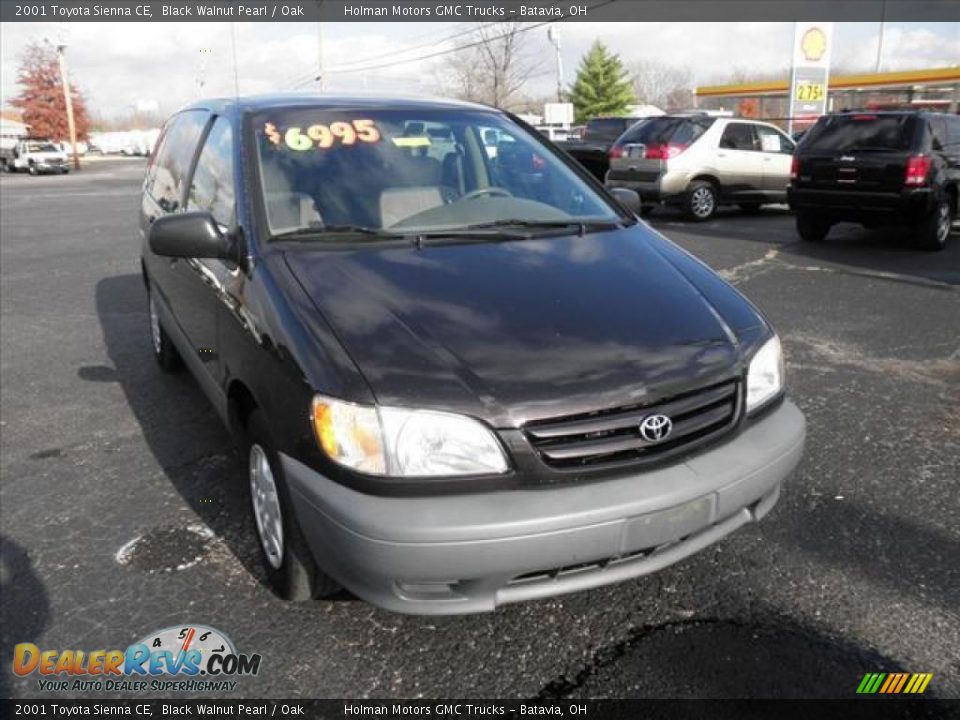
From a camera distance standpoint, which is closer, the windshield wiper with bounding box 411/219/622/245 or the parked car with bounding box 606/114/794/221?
the windshield wiper with bounding box 411/219/622/245

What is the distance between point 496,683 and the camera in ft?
7.39

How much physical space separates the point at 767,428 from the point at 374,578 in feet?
4.39

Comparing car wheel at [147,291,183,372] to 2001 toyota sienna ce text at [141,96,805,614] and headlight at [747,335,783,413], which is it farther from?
headlight at [747,335,783,413]

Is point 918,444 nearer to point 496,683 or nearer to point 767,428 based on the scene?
point 767,428

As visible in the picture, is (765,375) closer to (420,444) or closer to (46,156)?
(420,444)

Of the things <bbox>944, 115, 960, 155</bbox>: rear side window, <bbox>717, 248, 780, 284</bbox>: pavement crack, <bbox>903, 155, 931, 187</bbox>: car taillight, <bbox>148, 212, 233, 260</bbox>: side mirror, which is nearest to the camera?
<bbox>148, 212, 233, 260</bbox>: side mirror

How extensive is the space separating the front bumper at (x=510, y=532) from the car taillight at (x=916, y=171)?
26.0 feet

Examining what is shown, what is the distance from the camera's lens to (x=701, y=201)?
12438 mm

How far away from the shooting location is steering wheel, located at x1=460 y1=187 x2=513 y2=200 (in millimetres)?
3262

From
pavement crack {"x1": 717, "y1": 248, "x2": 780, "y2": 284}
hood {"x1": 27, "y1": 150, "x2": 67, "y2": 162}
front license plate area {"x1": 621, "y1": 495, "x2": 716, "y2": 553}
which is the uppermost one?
hood {"x1": 27, "y1": 150, "x2": 67, "y2": 162}

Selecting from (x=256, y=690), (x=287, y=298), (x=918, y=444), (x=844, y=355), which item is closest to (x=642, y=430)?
(x=287, y=298)

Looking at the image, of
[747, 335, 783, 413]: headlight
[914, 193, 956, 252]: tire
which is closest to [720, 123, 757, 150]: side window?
[914, 193, 956, 252]: tire

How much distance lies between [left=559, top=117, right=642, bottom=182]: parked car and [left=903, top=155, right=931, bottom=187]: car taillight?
7422 mm

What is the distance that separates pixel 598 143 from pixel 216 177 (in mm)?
15058
